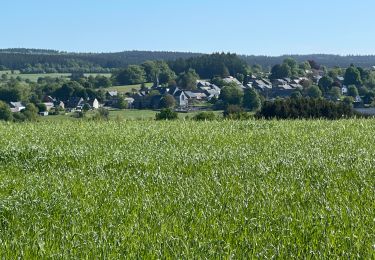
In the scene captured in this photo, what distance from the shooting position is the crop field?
247 inches

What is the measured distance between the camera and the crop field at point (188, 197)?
6270 mm

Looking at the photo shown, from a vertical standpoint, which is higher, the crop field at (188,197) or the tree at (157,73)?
the crop field at (188,197)

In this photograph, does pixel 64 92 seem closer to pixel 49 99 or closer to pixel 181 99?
pixel 49 99

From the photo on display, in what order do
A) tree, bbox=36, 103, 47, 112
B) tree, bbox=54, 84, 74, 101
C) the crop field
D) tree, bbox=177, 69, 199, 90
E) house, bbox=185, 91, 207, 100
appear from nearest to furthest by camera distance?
the crop field → tree, bbox=36, 103, 47, 112 → tree, bbox=54, 84, 74, 101 → house, bbox=185, 91, 207, 100 → tree, bbox=177, 69, 199, 90

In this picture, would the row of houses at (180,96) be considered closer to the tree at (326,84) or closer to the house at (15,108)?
the tree at (326,84)

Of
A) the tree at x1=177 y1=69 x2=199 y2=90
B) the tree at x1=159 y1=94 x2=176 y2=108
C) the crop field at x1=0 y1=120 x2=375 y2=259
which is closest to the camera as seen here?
the crop field at x1=0 y1=120 x2=375 y2=259

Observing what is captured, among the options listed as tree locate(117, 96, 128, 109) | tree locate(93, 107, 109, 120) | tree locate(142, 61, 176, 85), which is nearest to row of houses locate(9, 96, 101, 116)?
tree locate(117, 96, 128, 109)

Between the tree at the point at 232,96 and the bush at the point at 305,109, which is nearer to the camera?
the bush at the point at 305,109

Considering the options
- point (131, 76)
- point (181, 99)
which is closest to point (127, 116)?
point (181, 99)

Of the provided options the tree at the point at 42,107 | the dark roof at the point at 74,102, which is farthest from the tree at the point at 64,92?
the tree at the point at 42,107

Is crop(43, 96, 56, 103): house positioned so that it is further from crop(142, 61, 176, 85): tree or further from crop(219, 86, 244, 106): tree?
crop(142, 61, 176, 85): tree

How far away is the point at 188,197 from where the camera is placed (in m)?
8.70

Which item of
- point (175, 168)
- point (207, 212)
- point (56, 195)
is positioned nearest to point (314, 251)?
point (207, 212)

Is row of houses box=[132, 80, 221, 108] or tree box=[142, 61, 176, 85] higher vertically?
row of houses box=[132, 80, 221, 108]
